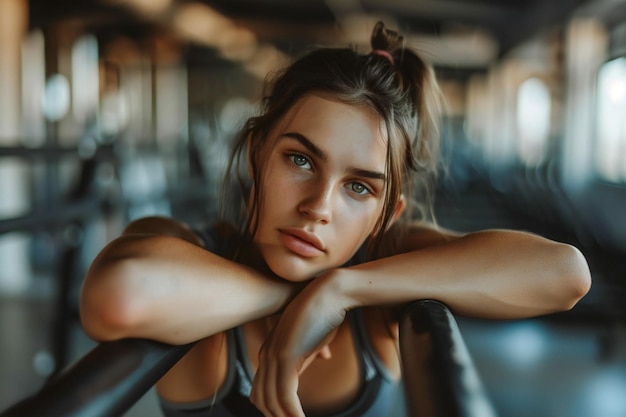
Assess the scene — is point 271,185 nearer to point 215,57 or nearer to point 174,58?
point 174,58

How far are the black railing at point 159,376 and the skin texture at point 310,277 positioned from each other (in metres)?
0.04

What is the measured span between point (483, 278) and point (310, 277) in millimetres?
185

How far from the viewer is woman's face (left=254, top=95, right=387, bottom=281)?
2.09 ft

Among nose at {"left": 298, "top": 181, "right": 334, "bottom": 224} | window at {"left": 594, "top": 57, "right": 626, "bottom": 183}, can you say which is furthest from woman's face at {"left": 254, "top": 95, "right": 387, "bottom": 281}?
window at {"left": 594, "top": 57, "right": 626, "bottom": 183}

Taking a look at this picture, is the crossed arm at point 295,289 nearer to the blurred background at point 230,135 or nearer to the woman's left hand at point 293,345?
the woman's left hand at point 293,345

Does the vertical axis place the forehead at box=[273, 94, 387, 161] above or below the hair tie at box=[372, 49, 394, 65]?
below

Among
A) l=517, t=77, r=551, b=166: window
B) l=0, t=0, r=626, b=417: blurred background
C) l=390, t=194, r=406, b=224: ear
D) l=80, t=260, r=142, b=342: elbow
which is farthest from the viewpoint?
l=517, t=77, r=551, b=166: window

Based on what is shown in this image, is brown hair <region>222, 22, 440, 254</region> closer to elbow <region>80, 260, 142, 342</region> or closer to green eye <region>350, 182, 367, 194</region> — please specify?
green eye <region>350, 182, 367, 194</region>

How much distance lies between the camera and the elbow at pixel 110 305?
0.49 m

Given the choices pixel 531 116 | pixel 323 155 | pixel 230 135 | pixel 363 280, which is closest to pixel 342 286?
pixel 363 280

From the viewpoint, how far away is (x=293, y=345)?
0.57 m

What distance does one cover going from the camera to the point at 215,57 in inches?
461

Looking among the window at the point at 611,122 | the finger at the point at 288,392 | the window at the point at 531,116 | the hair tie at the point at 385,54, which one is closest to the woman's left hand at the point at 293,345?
the finger at the point at 288,392

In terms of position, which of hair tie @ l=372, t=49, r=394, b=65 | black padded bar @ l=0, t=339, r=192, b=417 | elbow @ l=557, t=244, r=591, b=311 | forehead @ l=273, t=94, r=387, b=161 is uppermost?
hair tie @ l=372, t=49, r=394, b=65
